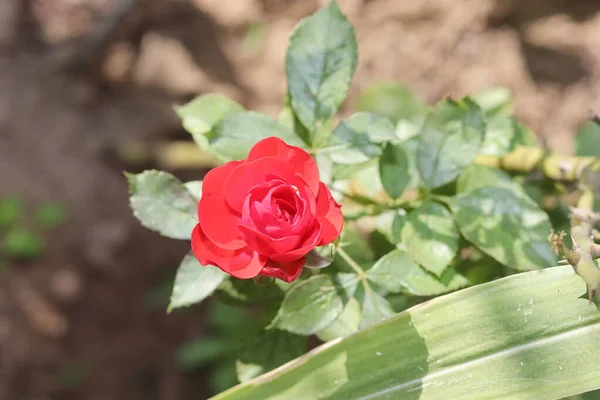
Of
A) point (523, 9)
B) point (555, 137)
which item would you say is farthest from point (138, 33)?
point (555, 137)

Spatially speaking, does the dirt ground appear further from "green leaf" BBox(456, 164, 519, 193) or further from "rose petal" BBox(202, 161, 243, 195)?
"rose petal" BBox(202, 161, 243, 195)

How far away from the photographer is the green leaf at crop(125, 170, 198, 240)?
2.56 feet

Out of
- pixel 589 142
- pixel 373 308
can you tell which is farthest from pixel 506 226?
pixel 589 142

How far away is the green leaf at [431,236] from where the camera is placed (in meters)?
0.78

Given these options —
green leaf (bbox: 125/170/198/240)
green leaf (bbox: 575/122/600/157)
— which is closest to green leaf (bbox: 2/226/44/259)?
green leaf (bbox: 125/170/198/240)

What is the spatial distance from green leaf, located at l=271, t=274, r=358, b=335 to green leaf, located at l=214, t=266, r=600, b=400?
5cm

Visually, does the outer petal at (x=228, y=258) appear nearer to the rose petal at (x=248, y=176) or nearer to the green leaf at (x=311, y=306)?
the rose petal at (x=248, y=176)

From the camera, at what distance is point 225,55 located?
81.3 inches

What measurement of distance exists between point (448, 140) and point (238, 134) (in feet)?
1.07

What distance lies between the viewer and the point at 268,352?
0.90 metres

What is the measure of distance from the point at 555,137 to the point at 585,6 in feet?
1.43

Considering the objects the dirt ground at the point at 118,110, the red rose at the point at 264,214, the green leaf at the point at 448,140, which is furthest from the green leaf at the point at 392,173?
the dirt ground at the point at 118,110

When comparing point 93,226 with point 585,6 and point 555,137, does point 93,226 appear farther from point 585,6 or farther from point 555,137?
point 585,6

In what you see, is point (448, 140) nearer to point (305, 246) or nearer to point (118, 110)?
point (305, 246)
